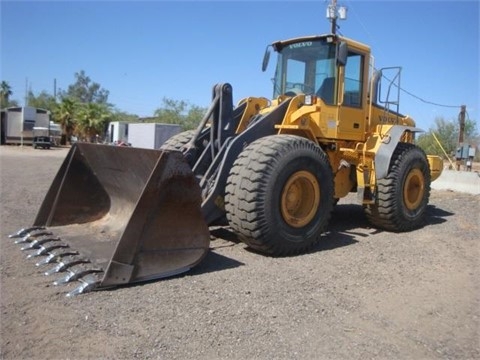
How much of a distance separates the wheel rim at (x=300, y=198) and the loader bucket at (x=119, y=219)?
1.31 meters

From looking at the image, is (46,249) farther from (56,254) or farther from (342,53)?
(342,53)

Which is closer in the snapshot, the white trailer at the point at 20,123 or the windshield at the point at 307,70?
the windshield at the point at 307,70

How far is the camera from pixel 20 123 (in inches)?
1448

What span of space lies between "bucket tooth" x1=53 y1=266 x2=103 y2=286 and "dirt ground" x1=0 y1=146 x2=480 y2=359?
11 centimetres

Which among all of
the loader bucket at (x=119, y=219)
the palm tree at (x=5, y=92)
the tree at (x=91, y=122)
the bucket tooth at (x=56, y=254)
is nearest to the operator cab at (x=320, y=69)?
the loader bucket at (x=119, y=219)

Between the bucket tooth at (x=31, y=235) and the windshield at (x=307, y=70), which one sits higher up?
the windshield at (x=307, y=70)

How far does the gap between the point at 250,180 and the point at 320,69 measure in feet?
8.54

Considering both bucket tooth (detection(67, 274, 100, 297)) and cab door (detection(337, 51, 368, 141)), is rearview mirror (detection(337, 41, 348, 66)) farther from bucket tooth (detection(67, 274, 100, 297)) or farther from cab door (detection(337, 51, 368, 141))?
bucket tooth (detection(67, 274, 100, 297))

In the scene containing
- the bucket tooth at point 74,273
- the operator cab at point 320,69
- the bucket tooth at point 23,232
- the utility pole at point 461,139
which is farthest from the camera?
the utility pole at point 461,139

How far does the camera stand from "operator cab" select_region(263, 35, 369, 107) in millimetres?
6762

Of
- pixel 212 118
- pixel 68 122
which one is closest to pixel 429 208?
pixel 212 118

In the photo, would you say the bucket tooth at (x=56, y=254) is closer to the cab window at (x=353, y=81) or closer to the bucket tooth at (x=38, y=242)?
the bucket tooth at (x=38, y=242)

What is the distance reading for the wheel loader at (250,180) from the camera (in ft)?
14.5

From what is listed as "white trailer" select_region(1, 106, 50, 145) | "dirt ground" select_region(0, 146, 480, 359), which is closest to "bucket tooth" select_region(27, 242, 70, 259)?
"dirt ground" select_region(0, 146, 480, 359)
